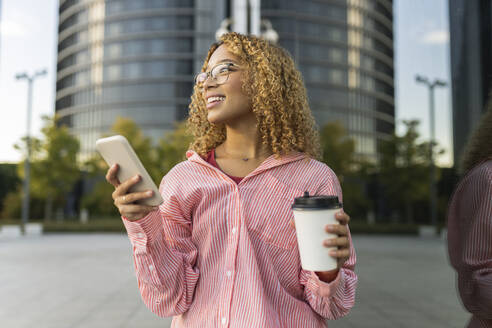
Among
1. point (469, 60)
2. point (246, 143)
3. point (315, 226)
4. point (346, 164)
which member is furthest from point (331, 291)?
point (346, 164)

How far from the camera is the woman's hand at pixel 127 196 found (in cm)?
127

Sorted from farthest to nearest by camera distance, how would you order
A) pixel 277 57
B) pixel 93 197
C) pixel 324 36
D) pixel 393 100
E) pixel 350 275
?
pixel 393 100, pixel 324 36, pixel 93 197, pixel 277 57, pixel 350 275

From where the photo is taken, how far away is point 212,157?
1.84 m

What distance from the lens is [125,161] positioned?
4.14ft

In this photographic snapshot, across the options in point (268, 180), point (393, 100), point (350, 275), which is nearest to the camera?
point (350, 275)

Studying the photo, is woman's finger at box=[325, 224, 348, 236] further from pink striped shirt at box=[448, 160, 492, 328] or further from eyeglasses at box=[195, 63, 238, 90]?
eyeglasses at box=[195, 63, 238, 90]

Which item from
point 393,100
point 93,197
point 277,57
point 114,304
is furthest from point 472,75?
point 393,100

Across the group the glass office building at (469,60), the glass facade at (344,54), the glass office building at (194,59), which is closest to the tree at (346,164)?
the glass office building at (469,60)

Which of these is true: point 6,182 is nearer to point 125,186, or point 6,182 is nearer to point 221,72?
point 221,72

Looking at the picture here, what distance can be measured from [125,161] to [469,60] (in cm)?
1042

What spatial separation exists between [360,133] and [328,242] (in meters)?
57.6

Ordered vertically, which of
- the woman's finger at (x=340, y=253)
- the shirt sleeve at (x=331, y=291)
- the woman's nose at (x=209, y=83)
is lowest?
the shirt sleeve at (x=331, y=291)

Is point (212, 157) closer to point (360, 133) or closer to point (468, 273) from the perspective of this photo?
point (468, 273)

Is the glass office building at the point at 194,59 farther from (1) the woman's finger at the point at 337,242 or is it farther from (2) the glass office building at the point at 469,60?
(1) the woman's finger at the point at 337,242
